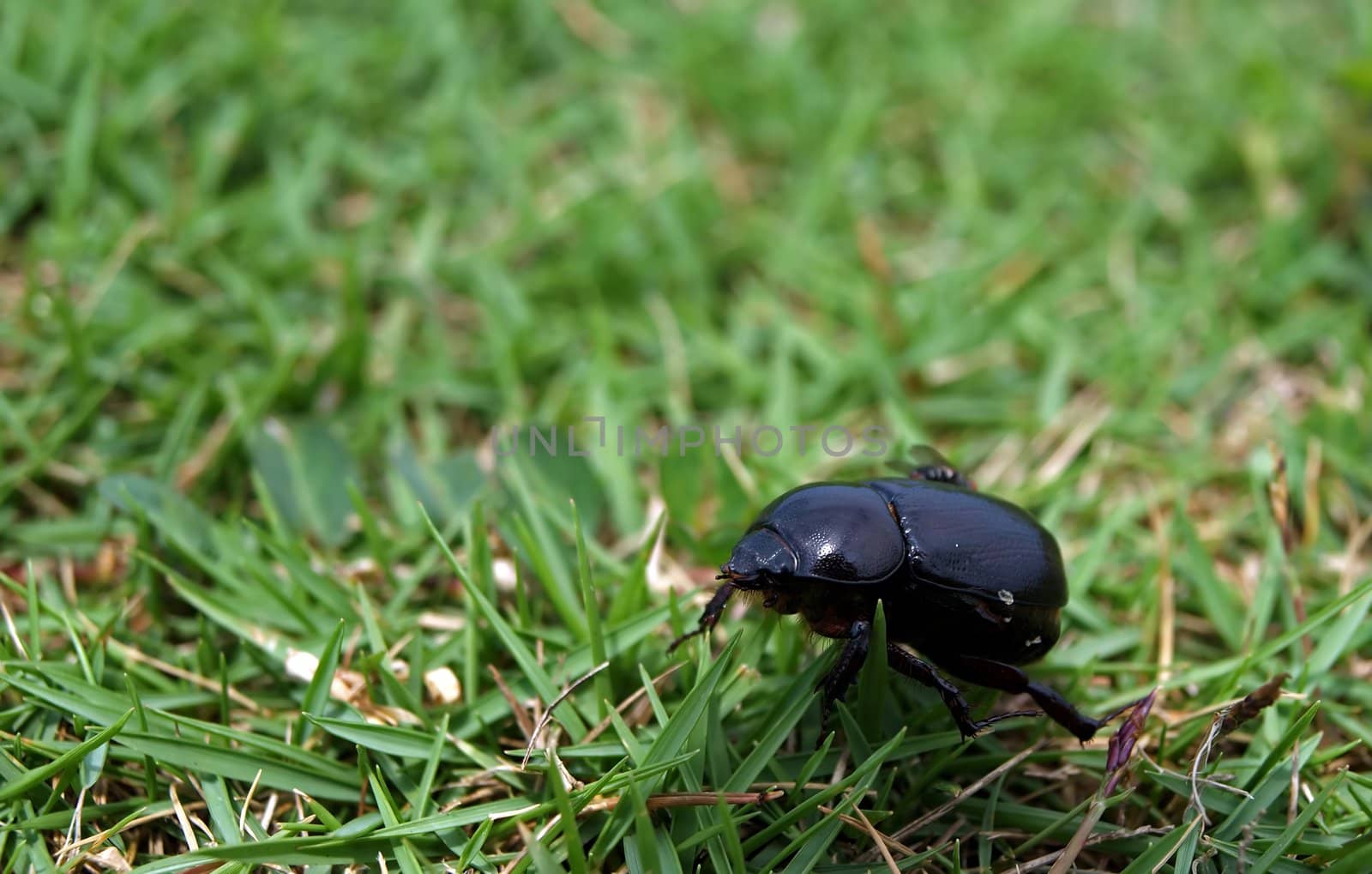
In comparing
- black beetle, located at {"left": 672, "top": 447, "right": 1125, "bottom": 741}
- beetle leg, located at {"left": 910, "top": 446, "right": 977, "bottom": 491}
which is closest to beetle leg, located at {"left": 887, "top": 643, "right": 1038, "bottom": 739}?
black beetle, located at {"left": 672, "top": 447, "right": 1125, "bottom": 741}

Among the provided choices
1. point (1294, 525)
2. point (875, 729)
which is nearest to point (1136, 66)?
point (1294, 525)

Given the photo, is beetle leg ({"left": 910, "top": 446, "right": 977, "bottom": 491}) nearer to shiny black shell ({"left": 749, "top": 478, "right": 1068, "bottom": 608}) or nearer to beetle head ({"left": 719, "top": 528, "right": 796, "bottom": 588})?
shiny black shell ({"left": 749, "top": 478, "right": 1068, "bottom": 608})

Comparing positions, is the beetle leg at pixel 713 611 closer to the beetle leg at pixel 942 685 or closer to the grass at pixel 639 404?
the grass at pixel 639 404

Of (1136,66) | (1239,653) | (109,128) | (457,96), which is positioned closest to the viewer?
(1239,653)

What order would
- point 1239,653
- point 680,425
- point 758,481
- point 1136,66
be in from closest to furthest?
point 1239,653
point 758,481
point 680,425
point 1136,66

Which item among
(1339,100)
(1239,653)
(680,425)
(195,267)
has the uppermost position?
(1339,100)

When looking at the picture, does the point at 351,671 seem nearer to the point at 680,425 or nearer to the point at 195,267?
the point at 680,425
